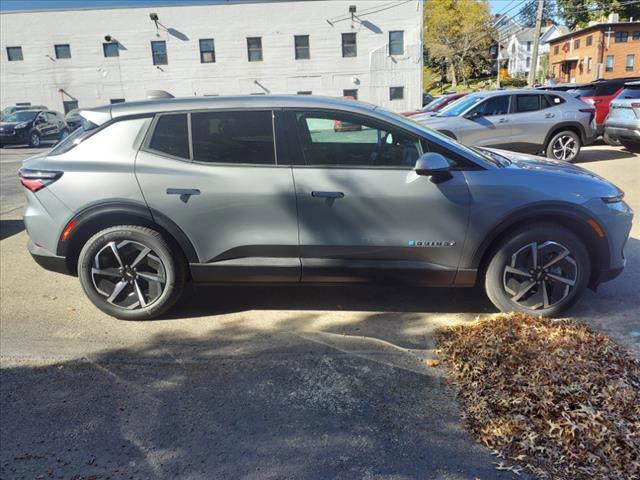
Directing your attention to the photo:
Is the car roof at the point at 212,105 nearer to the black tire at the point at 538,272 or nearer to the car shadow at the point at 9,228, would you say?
the black tire at the point at 538,272

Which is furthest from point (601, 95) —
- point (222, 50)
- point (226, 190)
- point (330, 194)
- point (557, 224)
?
point (222, 50)

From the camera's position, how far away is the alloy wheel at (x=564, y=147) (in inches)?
434

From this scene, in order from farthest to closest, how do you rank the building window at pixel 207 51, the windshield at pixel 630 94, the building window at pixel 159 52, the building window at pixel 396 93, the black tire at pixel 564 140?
1. the building window at pixel 396 93
2. the building window at pixel 159 52
3. the building window at pixel 207 51
4. the windshield at pixel 630 94
5. the black tire at pixel 564 140

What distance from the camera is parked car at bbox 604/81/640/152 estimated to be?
35.6 feet

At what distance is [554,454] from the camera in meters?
2.52

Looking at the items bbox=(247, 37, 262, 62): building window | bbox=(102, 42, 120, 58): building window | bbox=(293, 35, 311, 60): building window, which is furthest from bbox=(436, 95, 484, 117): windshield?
bbox=(102, 42, 120, 58): building window

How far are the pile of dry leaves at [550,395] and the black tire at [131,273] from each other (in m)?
2.09

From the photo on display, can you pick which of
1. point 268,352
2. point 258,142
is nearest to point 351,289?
point 268,352

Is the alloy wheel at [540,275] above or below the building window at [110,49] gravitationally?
below

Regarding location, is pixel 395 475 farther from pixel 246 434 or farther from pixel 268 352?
pixel 268 352

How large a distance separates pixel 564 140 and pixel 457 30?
47.1m

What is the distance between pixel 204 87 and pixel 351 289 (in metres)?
31.8

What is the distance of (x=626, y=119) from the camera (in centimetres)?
1115

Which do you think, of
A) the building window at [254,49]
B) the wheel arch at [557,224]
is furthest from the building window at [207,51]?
the wheel arch at [557,224]
